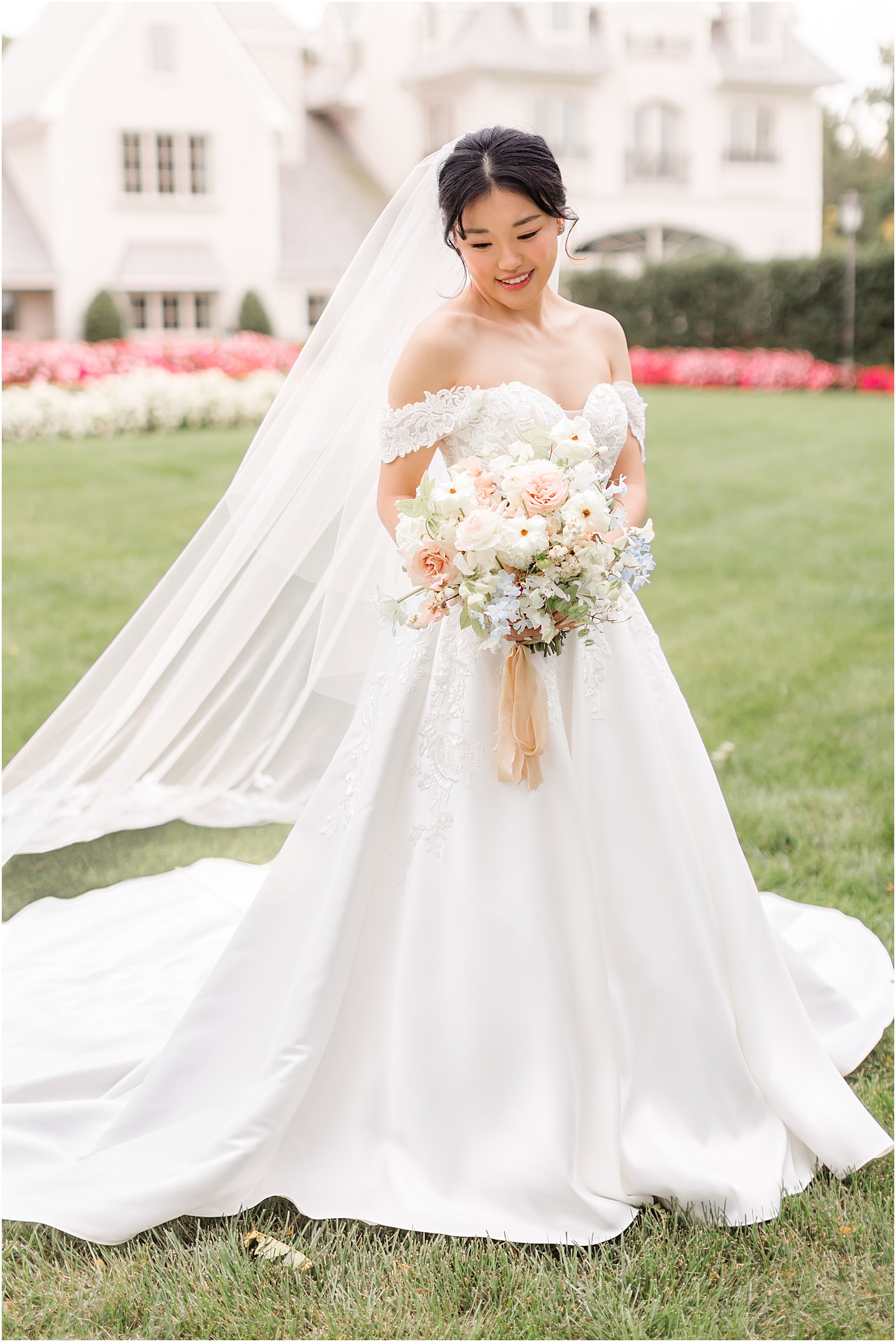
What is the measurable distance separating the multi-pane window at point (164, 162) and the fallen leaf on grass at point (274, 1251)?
29.5 m

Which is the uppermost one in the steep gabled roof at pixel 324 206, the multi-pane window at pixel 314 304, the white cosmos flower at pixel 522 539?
the steep gabled roof at pixel 324 206

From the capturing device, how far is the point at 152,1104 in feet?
10.4

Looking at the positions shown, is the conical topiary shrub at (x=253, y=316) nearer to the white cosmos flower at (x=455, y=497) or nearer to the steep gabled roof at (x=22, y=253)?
the steep gabled roof at (x=22, y=253)

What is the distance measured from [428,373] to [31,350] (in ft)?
47.3

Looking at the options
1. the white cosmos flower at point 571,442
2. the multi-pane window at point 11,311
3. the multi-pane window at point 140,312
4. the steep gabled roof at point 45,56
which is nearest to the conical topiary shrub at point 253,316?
the multi-pane window at point 140,312

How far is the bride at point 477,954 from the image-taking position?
2.97 meters

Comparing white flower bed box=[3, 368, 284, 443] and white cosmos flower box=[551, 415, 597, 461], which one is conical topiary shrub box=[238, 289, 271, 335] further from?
white cosmos flower box=[551, 415, 597, 461]

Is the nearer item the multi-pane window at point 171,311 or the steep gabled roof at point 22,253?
the steep gabled roof at point 22,253

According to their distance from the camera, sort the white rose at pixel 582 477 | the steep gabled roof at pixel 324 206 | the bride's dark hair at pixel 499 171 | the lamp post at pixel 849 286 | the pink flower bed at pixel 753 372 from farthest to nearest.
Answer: the steep gabled roof at pixel 324 206, the lamp post at pixel 849 286, the pink flower bed at pixel 753 372, the bride's dark hair at pixel 499 171, the white rose at pixel 582 477

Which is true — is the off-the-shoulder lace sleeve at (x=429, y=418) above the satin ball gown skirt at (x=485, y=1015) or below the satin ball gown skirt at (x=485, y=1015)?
above

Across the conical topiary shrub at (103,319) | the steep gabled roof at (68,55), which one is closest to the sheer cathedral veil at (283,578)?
the conical topiary shrub at (103,319)

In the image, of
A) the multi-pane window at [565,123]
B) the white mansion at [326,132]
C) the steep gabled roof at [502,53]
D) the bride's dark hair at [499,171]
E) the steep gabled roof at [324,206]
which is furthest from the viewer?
the multi-pane window at [565,123]

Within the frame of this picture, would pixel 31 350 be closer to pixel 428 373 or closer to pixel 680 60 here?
pixel 428 373

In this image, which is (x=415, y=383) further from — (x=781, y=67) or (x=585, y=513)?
(x=781, y=67)
